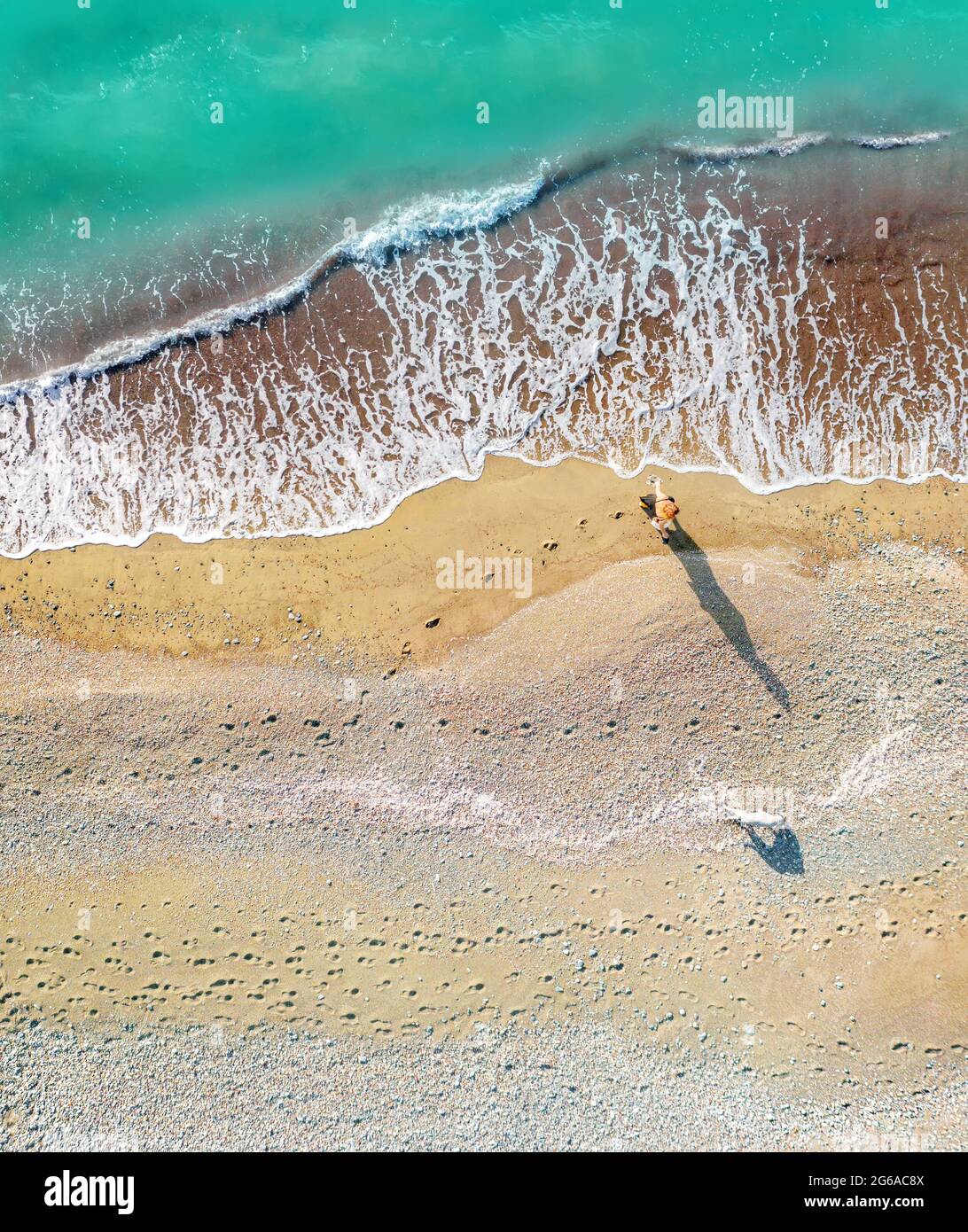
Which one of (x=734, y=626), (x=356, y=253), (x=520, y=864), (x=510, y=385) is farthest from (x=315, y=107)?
(x=520, y=864)

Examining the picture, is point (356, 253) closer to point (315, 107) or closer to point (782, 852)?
point (315, 107)

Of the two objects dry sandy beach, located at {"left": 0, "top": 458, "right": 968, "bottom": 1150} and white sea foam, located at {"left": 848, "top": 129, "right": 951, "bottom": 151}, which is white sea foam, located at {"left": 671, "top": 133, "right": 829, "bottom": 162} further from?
dry sandy beach, located at {"left": 0, "top": 458, "right": 968, "bottom": 1150}

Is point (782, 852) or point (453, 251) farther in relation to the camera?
point (453, 251)

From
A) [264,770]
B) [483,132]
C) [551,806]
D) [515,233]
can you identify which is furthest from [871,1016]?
[483,132]

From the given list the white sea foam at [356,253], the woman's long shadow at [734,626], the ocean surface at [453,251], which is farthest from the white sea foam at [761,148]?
the woman's long shadow at [734,626]

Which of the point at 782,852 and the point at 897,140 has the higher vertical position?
the point at 897,140

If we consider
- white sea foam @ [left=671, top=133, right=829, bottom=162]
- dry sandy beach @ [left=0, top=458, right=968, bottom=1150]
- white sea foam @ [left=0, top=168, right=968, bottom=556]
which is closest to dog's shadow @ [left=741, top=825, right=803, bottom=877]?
dry sandy beach @ [left=0, top=458, right=968, bottom=1150]

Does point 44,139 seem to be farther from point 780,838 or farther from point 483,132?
point 780,838
